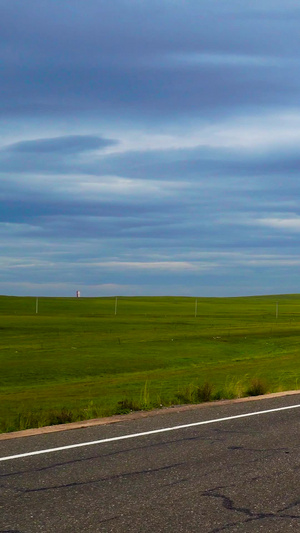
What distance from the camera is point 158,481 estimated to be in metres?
8.39

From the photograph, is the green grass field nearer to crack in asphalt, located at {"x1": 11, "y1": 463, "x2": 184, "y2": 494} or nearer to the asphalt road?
the asphalt road

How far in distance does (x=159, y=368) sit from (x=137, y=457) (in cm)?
2396

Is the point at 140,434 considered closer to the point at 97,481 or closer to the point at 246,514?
the point at 97,481

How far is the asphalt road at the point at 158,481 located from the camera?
6.89m

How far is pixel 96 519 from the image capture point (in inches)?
274

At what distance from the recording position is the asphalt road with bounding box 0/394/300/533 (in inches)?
271

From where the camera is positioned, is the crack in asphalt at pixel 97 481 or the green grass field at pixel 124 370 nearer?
the crack in asphalt at pixel 97 481

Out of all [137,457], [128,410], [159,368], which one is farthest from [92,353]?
[137,457]

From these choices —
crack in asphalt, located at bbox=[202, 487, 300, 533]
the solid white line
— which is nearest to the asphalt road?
crack in asphalt, located at bbox=[202, 487, 300, 533]

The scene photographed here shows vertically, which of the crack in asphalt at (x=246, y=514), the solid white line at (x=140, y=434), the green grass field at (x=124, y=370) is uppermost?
the crack in asphalt at (x=246, y=514)

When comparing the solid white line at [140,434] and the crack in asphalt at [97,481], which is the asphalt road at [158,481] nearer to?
the crack in asphalt at [97,481]

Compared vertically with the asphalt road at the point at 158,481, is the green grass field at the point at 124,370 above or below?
below

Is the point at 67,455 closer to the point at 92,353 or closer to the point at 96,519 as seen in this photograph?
the point at 96,519

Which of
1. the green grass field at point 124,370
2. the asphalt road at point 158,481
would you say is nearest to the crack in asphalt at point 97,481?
the asphalt road at point 158,481
